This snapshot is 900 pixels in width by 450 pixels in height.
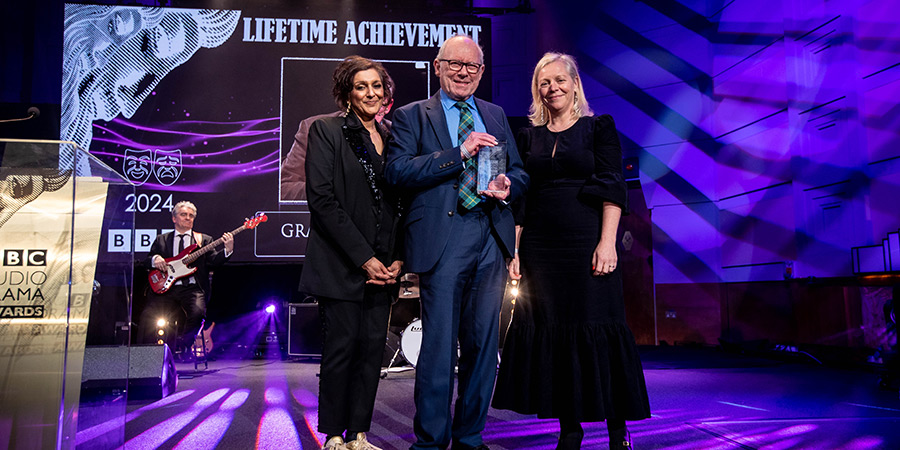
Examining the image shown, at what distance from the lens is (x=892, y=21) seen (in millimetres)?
5473

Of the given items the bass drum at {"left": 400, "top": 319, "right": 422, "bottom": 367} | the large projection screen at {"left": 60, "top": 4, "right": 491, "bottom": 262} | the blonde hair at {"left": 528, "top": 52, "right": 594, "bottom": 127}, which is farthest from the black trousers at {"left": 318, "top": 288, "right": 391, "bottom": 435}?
the large projection screen at {"left": 60, "top": 4, "right": 491, "bottom": 262}

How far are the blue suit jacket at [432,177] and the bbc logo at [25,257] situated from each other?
92 centimetres

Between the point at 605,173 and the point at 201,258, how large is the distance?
427cm

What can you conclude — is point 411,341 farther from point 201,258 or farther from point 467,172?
point 467,172

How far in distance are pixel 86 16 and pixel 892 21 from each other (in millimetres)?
7451

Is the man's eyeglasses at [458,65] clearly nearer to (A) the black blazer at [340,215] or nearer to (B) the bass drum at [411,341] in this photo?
(A) the black blazer at [340,215]

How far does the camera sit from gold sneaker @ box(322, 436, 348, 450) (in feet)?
6.18

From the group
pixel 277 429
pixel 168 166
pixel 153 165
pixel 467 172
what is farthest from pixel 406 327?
pixel 467 172

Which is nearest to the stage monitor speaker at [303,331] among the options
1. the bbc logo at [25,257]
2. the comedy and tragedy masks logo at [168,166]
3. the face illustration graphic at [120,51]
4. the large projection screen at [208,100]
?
the large projection screen at [208,100]

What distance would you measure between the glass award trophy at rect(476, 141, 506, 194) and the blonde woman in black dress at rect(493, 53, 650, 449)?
0.80 ft

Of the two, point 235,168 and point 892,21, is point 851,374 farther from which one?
point 235,168

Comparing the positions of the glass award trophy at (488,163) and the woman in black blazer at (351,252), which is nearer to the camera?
the glass award trophy at (488,163)

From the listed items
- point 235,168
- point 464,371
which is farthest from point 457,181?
point 235,168

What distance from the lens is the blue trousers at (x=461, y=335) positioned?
5.72ft
